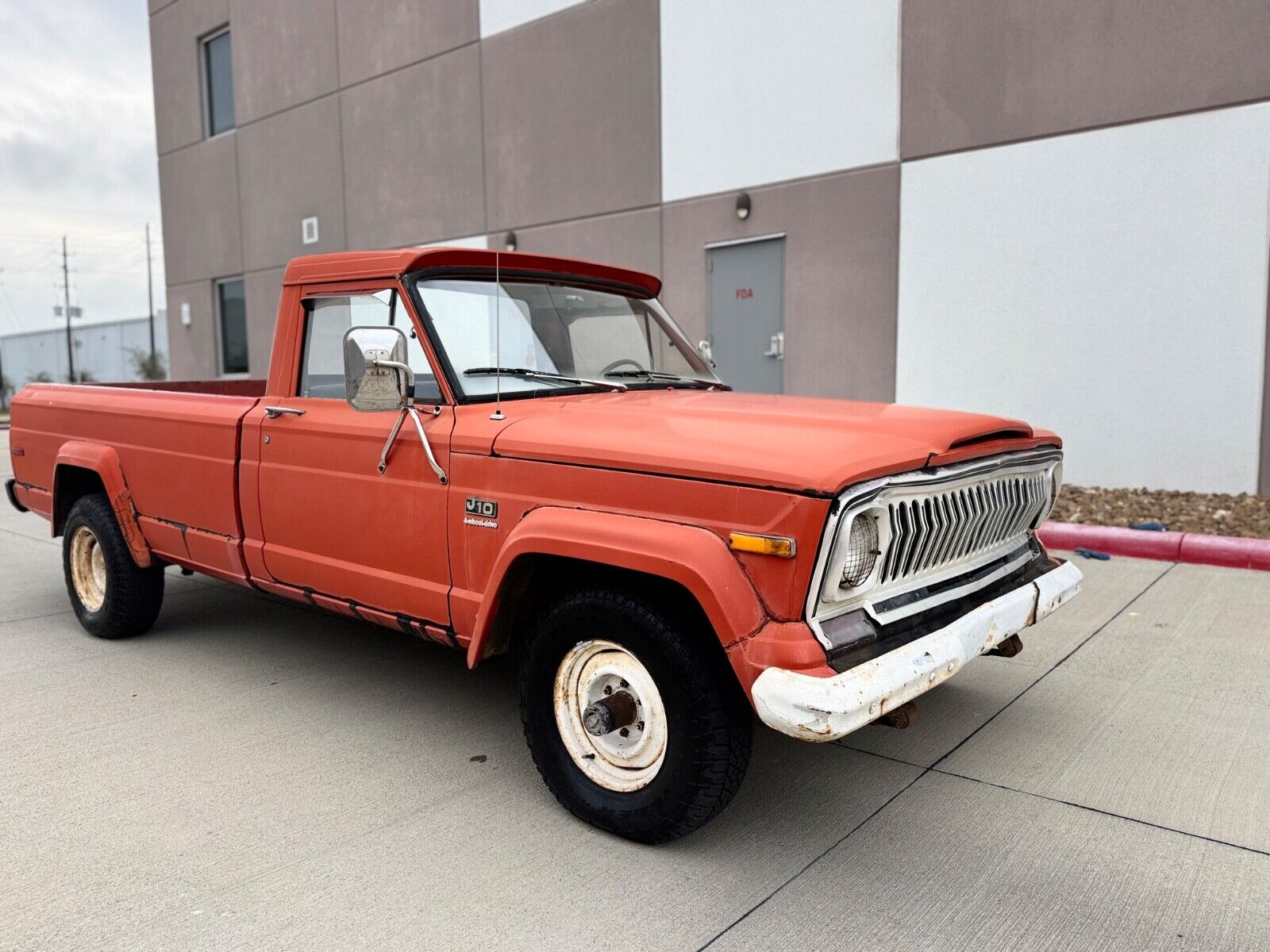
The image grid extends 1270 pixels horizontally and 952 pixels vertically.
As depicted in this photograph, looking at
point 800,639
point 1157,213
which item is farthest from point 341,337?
point 1157,213

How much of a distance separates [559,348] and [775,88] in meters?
6.85

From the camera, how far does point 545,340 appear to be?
12.5 feet

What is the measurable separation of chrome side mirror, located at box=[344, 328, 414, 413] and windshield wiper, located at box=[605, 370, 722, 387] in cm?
90

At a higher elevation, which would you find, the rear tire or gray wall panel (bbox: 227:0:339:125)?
gray wall panel (bbox: 227:0:339:125)

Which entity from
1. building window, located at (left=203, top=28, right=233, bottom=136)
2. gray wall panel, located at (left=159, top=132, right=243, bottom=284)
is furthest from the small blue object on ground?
building window, located at (left=203, top=28, right=233, bottom=136)

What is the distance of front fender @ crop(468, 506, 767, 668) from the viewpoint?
2.58 meters

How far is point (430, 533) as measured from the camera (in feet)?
11.3

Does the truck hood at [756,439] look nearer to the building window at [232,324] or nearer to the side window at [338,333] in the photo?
the side window at [338,333]

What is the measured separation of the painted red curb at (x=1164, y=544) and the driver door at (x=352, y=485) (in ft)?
15.9

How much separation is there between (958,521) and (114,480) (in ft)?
13.7

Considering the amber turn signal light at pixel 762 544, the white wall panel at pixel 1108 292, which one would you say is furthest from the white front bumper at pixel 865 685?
the white wall panel at pixel 1108 292

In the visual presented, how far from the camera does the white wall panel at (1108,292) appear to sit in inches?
288

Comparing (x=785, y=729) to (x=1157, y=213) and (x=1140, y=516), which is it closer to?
(x=1140, y=516)

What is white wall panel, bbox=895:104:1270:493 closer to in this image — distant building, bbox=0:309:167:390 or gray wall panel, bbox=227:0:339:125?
gray wall panel, bbox=227:0:339:125
